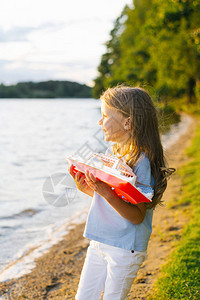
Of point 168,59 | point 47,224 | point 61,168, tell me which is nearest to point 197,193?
point 47,224

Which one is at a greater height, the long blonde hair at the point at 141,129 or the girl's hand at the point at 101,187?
the long blonde hair at the point at 141,129

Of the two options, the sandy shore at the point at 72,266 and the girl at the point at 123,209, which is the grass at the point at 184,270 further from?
the girl at the point at 123,209

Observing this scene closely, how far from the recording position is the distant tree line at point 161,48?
8.21 metres

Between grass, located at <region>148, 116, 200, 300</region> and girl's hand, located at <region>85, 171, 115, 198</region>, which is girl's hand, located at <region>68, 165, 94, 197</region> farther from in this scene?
grass, located at <region>148, 116, 200, 300</region>

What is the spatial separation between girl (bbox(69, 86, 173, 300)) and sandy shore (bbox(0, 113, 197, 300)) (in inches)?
25.4

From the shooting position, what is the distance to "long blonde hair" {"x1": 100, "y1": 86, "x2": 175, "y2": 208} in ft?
6.70

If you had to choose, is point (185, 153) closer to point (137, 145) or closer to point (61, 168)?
point (61, 168)

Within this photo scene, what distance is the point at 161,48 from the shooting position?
25797 mm

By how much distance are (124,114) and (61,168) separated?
8.30m

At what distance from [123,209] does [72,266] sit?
2.34 metres

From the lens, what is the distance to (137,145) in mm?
2049

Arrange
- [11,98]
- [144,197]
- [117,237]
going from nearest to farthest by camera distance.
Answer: [144,197] → [117,237] → [11,98]

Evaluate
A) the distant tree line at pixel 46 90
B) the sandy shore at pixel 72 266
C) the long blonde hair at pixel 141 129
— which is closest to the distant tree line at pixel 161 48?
the sandy shore at pixel 72 266

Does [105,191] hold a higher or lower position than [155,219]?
higher
